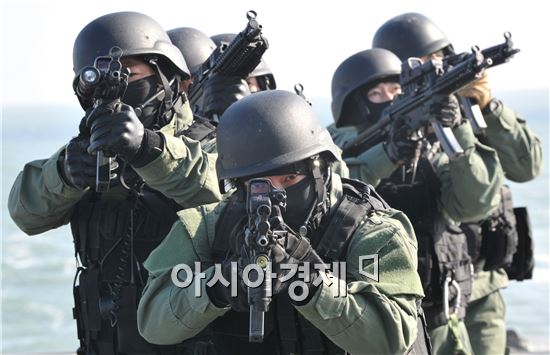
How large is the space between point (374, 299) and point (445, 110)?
2.92 meters

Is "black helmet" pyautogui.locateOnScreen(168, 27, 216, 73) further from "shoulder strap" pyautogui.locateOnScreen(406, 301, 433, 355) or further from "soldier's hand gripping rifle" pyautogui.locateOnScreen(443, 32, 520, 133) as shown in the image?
"shoulder strap" pyautogui.locateOnScreen(406, 301, 433, 355)

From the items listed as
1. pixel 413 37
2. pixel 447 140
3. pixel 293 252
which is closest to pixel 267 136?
pixel 293 252

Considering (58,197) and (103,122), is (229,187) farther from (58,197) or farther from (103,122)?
(58,197)

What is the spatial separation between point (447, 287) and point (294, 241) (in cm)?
304

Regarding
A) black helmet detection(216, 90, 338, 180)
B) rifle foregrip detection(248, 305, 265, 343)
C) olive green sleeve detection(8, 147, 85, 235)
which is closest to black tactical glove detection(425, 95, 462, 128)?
olive green sleeve detection(8, 147, 85, 235)

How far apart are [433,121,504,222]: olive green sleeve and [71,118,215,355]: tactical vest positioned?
1675 mm

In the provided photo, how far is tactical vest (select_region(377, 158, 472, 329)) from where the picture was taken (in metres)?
6.91

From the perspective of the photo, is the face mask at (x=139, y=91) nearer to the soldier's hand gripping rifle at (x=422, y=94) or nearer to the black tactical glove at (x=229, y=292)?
the black tactical glove at (x=229, y=292)

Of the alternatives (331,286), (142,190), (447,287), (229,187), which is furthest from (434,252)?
(331,286)

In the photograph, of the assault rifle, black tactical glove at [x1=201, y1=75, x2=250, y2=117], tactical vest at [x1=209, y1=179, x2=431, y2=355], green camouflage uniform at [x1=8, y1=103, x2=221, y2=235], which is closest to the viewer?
tactical vest at [x1=209, y1=179, x2=431, y2=355]

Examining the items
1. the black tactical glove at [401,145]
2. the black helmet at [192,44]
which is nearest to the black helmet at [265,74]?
the black helmet at [192,44]

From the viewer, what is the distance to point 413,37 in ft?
27.4

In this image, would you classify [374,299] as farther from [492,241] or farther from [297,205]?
[492,241]

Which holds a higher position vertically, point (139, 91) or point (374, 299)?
point (139, 91)
